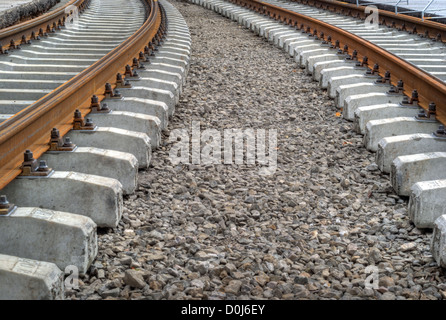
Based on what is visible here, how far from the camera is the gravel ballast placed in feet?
9.13

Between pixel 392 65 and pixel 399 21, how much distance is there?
14.2 ft

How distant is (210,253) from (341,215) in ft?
3.16

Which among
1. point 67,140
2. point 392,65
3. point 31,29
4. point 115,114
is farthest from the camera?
point 31,29

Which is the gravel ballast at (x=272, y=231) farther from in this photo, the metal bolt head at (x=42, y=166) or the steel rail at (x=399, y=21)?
the steel rail at (x=399, y=21)

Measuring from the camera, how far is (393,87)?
218 inches

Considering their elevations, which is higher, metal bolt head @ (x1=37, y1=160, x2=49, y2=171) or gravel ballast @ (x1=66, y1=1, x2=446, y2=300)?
metal bolt head @ (x1=37, y1=160, x2=49, y2=171)

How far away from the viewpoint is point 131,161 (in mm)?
3645

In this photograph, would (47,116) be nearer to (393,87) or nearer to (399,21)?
(393,87)

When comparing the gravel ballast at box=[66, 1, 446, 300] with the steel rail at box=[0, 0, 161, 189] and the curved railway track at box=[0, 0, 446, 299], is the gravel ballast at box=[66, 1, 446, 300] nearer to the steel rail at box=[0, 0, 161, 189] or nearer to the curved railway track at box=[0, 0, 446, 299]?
the curved railway track at box=[0, 0, 446, 299]
